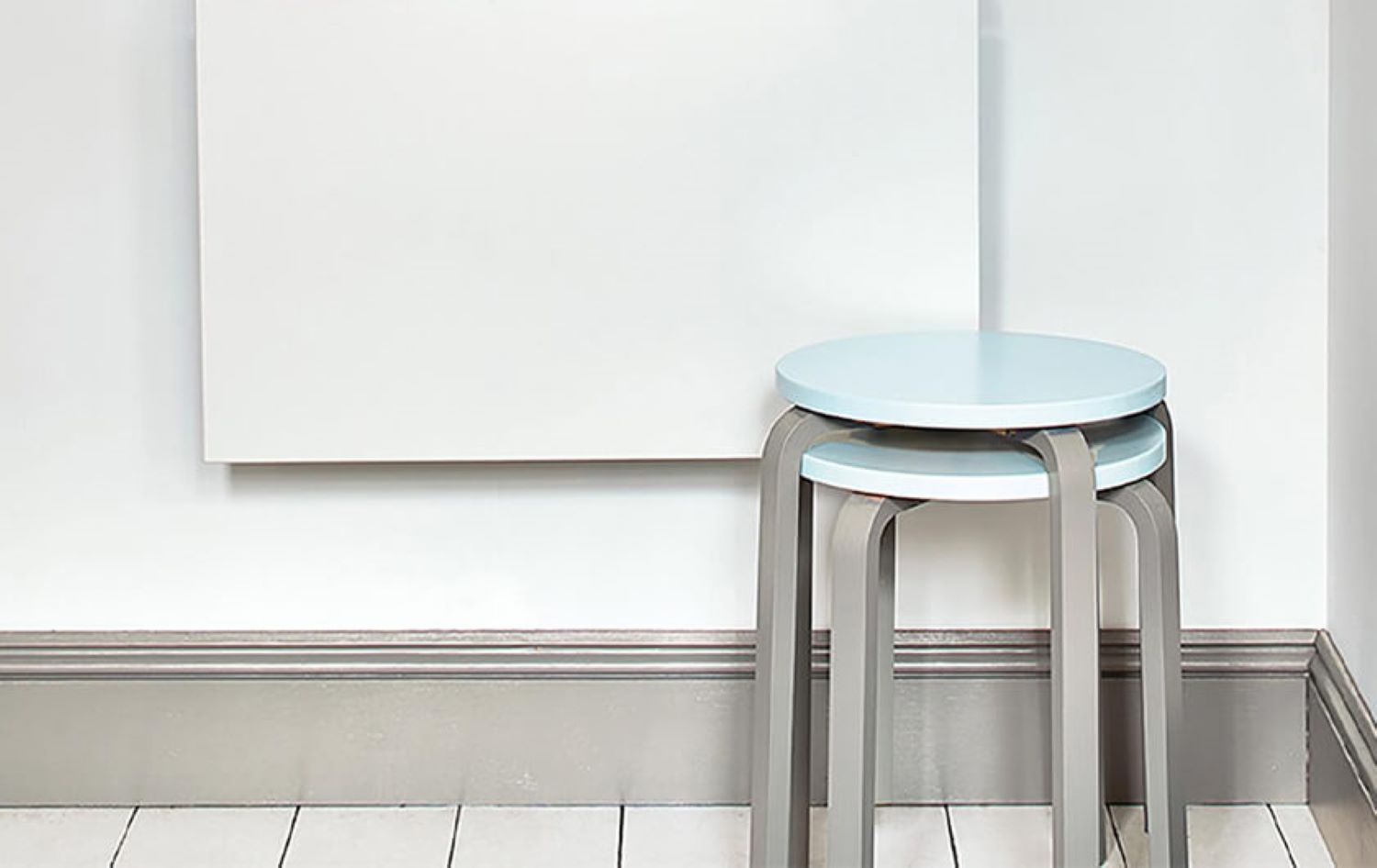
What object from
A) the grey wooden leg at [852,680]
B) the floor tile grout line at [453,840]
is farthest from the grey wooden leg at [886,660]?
the floor tile grout line at [453,840]

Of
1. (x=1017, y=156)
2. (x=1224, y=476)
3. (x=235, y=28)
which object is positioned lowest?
(x=1224, y=476)

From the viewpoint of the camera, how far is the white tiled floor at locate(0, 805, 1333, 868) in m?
1.87

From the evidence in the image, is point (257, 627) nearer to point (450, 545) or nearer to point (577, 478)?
point (450, 545)

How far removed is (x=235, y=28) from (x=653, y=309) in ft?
1.53

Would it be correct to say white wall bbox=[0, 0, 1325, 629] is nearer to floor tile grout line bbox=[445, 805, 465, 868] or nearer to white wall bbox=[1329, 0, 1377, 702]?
white wall bbox=[1329, 0, 1377, 702]

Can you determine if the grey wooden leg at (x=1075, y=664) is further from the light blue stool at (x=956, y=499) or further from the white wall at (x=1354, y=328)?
the white wall at (x=1354, y=328)

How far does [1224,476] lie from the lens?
194 centimetres

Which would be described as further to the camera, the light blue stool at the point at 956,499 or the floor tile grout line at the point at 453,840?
the floor tile grout line at the point at 453,840

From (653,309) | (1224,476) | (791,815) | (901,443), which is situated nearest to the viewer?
(901,443)

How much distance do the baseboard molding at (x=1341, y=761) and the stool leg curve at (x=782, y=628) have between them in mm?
531

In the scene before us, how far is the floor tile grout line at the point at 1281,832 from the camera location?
186cm

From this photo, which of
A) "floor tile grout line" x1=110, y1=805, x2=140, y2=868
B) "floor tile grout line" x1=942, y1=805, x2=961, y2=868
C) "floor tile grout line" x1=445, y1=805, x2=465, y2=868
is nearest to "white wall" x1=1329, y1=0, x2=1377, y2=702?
"floor tile grout line" x1=942, y1=805, x2=961, y2=868

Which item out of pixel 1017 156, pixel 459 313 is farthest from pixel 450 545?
pixel 1017 156

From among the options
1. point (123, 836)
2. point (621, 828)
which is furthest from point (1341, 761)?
point (123, 836)
